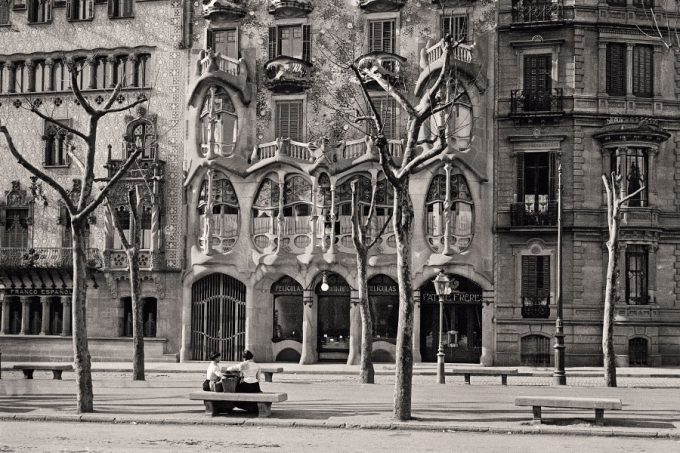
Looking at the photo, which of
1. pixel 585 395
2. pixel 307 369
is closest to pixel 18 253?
pixel 307 369

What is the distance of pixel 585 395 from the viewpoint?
26453 millimetres

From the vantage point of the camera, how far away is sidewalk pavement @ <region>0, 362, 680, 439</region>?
20156 millimetres

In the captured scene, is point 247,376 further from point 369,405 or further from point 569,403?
point 569,403

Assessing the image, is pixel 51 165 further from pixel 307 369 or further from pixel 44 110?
pixel 307 369

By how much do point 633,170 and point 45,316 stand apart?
2783cm

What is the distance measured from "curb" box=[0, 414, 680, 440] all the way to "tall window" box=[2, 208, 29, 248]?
98.0 ft

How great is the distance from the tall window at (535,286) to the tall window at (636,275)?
3336mm

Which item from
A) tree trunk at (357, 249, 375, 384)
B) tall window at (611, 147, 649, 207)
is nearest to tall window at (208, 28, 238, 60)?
tall window at (611, 147, 649, 207)

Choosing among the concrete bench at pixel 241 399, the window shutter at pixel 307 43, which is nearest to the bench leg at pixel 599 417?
the concrete bench at pixel 241 399

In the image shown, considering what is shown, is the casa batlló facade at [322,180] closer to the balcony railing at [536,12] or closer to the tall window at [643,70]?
the balcony railing at [536,12]

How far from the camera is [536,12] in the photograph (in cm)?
4384

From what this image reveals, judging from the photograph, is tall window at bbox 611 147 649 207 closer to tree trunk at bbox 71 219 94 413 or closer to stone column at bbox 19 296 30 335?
tree trunk at bbox 71 219 94 413

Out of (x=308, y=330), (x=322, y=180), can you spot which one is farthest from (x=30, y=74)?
(x=308, y=330)

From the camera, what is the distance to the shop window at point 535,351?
4312 cm
